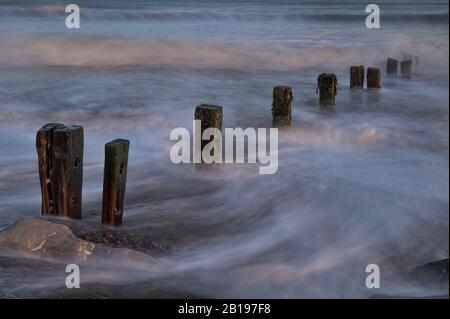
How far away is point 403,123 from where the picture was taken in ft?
39.0

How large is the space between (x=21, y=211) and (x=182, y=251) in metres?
2.20

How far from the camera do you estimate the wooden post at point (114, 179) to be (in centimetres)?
599

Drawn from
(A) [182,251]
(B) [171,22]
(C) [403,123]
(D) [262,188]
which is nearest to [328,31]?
(B) [171,22]

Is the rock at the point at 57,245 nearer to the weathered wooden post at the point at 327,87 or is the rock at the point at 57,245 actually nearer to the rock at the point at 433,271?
the rock at the point at 433,271

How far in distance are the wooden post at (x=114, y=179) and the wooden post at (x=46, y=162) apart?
461mm

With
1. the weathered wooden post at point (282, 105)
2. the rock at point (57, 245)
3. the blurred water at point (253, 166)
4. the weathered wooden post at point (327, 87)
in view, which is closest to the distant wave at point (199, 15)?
the blurred water at point (253, 166)

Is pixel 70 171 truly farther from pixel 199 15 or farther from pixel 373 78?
pixel 199 15

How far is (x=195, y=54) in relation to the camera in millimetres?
23422

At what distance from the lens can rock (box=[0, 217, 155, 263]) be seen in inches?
229

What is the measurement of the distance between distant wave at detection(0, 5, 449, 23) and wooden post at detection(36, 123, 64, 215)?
27.2m

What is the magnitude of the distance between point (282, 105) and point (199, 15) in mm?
26644

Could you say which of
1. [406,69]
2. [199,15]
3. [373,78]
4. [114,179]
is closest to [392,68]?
[406,69]

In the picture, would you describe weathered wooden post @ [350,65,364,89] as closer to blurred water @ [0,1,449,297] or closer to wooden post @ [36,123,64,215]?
blurred water @ [0,1,449,297]
